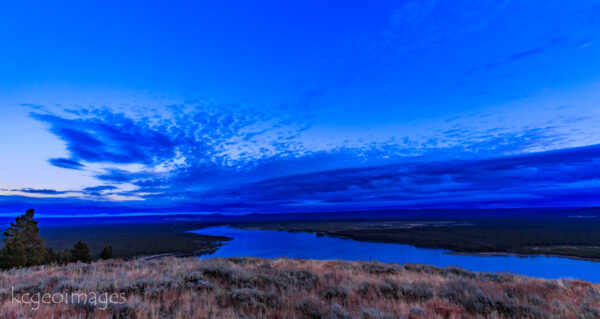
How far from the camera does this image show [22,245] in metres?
30.7

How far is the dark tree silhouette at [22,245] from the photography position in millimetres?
29891

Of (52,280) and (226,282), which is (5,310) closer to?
(52,280)

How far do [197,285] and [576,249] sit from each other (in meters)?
84.0

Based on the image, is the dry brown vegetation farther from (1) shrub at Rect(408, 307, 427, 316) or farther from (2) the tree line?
(2) the tree line

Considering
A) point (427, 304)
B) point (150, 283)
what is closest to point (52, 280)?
point (150, 283)

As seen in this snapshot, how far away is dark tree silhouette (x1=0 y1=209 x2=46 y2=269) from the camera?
29.9 m

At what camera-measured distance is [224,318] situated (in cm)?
523

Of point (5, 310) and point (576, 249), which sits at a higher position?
point (5, 310)

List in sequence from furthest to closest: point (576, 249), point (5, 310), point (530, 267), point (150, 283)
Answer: point (576, 249)
point (530, 267)
point (150, 283)
point (5, 310)

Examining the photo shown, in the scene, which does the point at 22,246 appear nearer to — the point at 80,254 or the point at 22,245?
the point at 22,245

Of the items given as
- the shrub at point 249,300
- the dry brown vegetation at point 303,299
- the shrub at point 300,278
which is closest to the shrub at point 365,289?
the dry brown vegetation at point 303,299

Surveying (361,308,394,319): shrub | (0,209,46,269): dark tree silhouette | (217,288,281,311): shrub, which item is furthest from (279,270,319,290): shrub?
(0,209,46,269): dark tree silhouette

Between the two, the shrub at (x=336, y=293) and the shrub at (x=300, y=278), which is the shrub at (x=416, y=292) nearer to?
the shrub at (x=336, y=293)

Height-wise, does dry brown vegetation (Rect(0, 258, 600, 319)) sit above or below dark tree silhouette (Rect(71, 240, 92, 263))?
above
